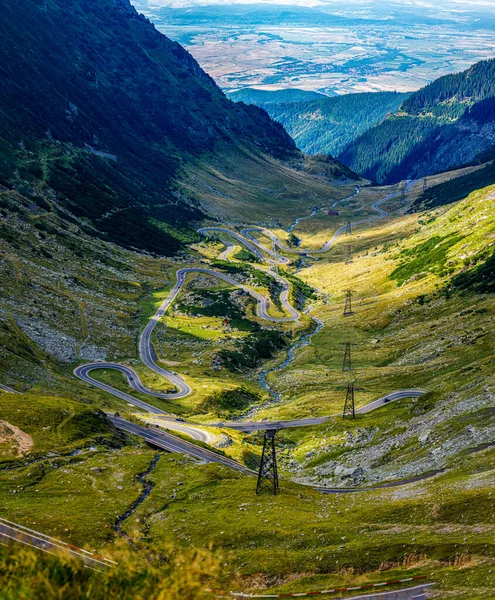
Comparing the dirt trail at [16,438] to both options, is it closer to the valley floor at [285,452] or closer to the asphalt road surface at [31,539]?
the valley floor at [285,452]

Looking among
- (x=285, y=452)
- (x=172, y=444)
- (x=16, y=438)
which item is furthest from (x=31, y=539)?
(x=285, y=452)

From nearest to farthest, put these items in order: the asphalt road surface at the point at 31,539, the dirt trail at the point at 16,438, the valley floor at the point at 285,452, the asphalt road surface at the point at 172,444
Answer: the asphalt road surface at the point at 31,539, the valley floor at the point at 285,452, the dirt trail at the point at 16,438, the asphalt road surface at the point at 172,444

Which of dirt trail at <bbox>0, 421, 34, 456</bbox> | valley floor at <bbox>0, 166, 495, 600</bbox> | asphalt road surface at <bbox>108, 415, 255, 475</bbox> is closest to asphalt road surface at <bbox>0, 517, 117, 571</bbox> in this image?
valley floor at <bbox>0, 166, 495, 600</bbox>

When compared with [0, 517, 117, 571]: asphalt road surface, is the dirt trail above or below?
above

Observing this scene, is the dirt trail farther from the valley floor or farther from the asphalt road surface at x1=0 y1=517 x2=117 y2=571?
the asphalt road surface at x1=0 y1=517 x2=117 y2=571

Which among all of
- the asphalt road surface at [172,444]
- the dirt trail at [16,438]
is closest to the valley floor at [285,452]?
the dirt trail at [16,438]

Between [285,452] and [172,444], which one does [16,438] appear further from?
[285,452]

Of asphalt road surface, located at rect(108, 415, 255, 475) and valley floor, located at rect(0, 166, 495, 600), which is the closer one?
valley floor, located at rect(0, 166, 495, 600)

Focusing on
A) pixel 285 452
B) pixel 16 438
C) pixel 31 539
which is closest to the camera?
pixel 31 539

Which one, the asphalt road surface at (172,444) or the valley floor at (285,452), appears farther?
the asphalt road surface at (172,444)

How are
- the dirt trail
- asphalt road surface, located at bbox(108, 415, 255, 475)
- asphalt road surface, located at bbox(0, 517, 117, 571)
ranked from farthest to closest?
asphalt road surface, located at bbox(108, 415, 255, 475), the dirt trail, asphalt road surface, located at bbox(0, 517, 117, 571)

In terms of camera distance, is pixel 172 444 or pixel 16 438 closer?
pixel 16 438
